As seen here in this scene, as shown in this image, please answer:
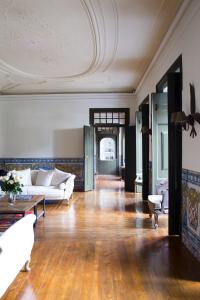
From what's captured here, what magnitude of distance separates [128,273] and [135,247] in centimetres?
90

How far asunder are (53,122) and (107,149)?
26.3 ft

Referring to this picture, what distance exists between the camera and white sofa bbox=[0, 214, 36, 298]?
2453mm

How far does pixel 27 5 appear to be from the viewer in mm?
4098

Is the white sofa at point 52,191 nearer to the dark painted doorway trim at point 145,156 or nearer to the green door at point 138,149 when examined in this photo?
the dark painted doorway trim at point 145,156

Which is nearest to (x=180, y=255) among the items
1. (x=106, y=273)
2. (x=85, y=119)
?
(x=106, y=273)

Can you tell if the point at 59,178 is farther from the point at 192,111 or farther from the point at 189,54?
the point at 189,54

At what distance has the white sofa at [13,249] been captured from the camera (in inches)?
96.6

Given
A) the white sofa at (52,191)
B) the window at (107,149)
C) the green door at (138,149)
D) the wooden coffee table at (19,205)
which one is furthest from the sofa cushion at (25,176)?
the window at (107,149)

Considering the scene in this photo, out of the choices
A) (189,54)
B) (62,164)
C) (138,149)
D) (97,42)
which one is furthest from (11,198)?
(138,149)

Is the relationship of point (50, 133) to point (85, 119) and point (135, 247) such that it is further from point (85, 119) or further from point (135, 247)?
point (135, 247)

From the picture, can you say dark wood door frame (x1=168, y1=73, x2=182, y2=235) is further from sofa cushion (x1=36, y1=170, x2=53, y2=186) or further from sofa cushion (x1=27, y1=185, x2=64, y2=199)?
sofa cushion (x1=36, y1=170, x2=53, y2=186)

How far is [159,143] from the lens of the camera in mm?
5684

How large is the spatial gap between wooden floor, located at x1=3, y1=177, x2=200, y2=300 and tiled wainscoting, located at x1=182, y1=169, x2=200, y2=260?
0.50ft

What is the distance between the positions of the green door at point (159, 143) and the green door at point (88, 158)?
14.2ft
